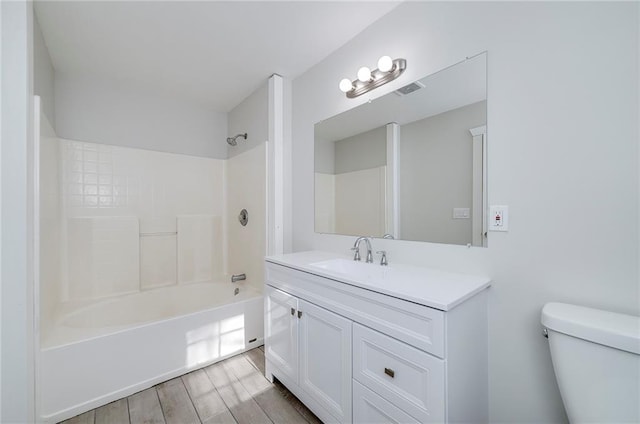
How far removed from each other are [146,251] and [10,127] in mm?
1699

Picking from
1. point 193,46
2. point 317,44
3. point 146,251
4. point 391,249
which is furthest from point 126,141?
point 391,249

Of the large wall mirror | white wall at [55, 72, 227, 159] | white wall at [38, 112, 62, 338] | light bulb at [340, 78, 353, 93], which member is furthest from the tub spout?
light bulb at [340, 78, 353, 93]

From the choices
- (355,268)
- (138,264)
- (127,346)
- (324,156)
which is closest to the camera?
(355,268)

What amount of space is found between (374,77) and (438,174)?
758mm

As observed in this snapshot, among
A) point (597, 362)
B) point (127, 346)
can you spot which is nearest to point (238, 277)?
point (127, 346)

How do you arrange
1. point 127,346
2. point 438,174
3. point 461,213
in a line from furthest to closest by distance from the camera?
point 127,346 < point 438,174 < point 461,213

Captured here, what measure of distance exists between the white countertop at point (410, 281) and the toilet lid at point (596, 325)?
25cm

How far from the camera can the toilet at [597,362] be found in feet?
2.53

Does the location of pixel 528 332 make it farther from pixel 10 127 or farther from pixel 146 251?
pixel 146 251

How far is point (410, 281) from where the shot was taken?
46.9 inches

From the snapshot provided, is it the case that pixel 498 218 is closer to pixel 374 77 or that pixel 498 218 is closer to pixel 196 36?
pixel 374 77

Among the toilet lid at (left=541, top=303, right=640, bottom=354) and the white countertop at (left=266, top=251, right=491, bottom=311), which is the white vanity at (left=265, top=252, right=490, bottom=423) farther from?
the toilet lid at (left=541, top=303, right=640, bottom=354)

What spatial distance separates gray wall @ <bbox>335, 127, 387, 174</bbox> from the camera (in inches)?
67.3

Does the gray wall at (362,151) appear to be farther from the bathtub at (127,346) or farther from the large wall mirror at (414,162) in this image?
the bathtub at (127,346)
